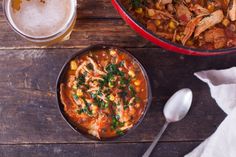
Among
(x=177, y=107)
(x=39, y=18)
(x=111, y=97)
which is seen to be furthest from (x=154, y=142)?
(x=39, y=18)

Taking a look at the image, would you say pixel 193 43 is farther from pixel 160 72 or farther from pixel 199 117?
pixel 199 117

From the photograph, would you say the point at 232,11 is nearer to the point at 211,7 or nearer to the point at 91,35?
the point at 211,7

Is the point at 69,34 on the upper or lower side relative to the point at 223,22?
lower

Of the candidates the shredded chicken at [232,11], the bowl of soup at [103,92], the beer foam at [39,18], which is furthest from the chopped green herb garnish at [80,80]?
the shredded chicken at [232,11]

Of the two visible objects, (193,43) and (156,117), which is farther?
(156,117)

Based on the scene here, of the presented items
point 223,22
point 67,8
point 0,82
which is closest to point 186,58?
point 223,22

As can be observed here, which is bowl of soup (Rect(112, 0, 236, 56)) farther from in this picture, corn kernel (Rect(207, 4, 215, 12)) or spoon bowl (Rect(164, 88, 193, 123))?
spoon bowl (Rect(164, 88, 193, 123))
